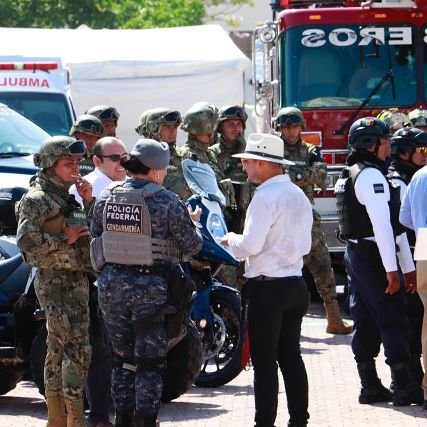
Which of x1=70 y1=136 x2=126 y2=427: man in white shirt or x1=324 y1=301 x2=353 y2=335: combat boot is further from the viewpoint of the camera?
x1=324 y1=301 x2=353 y2=335: combat boot

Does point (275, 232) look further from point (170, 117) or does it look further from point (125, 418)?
point (170, 117)

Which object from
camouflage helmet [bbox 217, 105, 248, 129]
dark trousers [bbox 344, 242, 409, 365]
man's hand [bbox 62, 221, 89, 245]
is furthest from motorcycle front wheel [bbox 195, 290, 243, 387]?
camouflage helmet [bbox 217, 105, 248, 129]

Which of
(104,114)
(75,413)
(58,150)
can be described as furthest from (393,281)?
(104,114)

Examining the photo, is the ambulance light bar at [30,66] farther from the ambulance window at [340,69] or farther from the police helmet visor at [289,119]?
the police helmet visor at [289,119]

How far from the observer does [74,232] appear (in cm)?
809

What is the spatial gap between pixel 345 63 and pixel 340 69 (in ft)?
0.27

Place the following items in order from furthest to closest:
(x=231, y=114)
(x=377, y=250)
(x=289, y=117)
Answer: (x=289, y=117) < (x=231, y=114) < (x=377, y=250)

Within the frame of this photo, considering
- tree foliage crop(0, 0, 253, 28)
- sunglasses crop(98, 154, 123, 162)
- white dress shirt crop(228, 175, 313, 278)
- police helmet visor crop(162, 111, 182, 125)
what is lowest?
white dress shirt crop(228, 175, 313, 278)

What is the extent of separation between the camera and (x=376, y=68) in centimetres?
1433

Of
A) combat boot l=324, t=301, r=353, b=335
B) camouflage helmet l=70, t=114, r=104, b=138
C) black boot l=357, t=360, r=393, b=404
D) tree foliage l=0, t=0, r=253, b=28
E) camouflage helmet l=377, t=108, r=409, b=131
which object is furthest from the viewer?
tree foliage l=0, t=0, r=253, b=28

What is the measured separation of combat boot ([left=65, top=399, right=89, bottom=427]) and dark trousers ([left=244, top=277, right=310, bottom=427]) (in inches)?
40.6

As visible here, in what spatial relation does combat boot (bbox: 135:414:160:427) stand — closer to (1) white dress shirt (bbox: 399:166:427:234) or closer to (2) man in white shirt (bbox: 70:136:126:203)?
(2) man in white shirt (bbox: 70:136:126:203)

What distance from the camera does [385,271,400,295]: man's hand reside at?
349 inches

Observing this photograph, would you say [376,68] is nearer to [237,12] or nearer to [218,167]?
[218,167]
